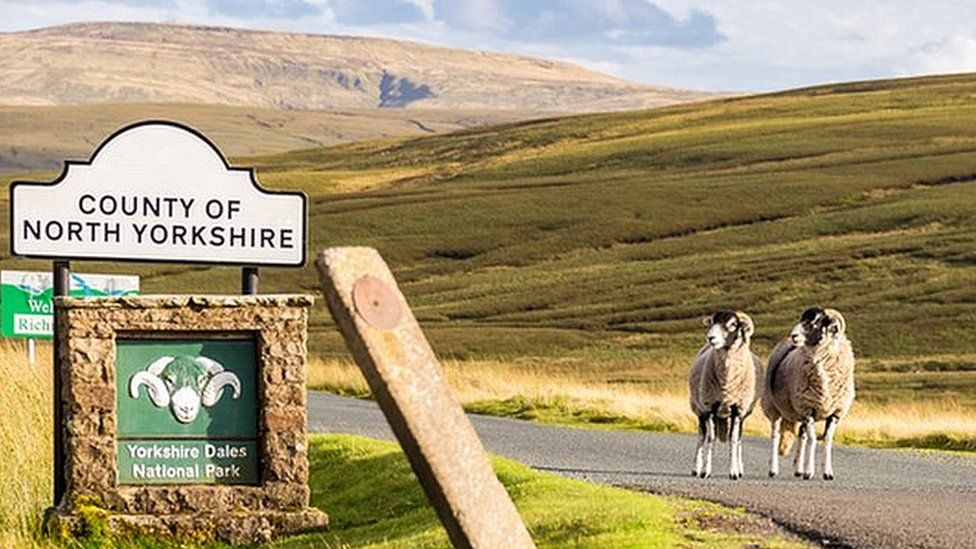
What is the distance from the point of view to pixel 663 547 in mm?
12195

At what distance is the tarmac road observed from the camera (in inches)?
549

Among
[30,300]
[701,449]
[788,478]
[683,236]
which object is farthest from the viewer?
[683,236]

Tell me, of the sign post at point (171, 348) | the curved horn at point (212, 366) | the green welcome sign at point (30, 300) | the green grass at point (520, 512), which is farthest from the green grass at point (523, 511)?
the green welcome sign at point (30, 300)

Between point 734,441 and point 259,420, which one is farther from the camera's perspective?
point 734,441

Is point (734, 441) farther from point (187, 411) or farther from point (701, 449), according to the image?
point (187, 411)

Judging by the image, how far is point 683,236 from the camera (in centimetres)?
9838

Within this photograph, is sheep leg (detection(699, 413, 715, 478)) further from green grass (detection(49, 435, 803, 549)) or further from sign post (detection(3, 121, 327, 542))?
sign post (detection(3, 121, 327, 542))

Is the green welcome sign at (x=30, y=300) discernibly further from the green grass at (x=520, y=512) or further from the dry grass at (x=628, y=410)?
the green grass at (x=520, y=512)

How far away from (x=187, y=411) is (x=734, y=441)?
5.95 meters

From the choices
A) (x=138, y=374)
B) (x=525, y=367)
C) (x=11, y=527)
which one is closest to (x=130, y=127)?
(x=138, y=374)

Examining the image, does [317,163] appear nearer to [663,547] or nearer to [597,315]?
[597,315]

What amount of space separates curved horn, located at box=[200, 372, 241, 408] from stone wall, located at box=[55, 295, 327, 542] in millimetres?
268

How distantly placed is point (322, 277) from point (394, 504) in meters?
12.5

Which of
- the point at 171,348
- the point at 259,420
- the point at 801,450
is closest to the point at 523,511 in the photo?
the point at 259,420
